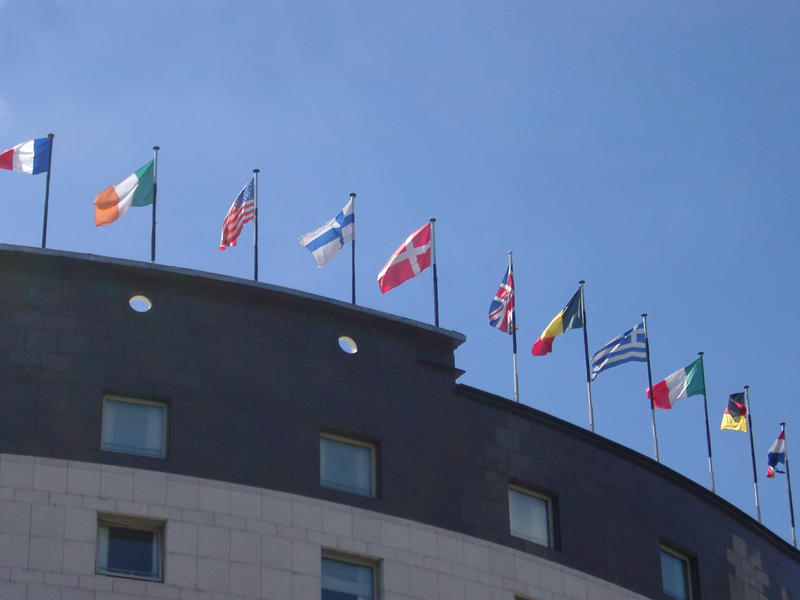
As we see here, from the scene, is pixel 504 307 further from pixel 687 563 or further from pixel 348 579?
pixel 348 579

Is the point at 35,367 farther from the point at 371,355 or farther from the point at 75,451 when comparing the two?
the point at 371,355

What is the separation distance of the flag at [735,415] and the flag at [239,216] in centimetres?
1790

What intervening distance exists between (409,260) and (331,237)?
2.20 metres

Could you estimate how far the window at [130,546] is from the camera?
40.8m

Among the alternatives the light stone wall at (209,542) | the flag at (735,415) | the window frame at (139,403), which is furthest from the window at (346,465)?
the flag at (735,415)

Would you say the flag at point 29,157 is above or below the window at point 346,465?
above

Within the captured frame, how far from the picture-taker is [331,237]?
50.8 m

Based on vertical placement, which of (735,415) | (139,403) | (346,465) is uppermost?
(735,415)

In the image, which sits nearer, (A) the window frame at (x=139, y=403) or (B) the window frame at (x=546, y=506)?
(A) the window frame at (x=139, y=403)

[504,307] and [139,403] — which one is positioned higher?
[504,307]

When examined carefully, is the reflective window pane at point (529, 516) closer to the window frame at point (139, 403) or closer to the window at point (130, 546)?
the window frame at point (139, 403)

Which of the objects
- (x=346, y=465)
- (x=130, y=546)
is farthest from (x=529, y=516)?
(x=130, y=546)

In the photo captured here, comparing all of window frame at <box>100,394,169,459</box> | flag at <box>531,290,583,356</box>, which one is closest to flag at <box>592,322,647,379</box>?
flag at <box>531,290,583,356</box>

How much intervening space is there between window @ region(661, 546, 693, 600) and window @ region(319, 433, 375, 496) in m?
9.95
